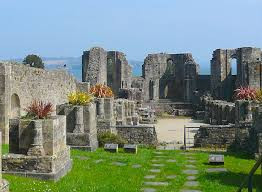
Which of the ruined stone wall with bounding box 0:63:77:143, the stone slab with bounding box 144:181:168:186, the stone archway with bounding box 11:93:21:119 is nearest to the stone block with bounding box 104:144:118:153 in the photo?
the ruined stone wall with bounding box 0:63:77:143

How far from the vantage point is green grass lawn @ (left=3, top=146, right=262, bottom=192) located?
11000mm

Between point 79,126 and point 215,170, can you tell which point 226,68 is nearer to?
point 79,126

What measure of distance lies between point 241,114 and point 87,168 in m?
9.79

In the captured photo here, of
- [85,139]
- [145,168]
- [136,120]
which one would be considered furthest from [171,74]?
[145,168]

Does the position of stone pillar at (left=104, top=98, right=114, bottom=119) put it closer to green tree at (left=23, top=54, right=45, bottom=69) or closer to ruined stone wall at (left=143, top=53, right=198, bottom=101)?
ruined stone wall at (left=143, top=53, right=198, bottom=101)

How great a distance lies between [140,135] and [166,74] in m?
29.1

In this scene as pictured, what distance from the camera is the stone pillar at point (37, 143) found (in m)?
12.0

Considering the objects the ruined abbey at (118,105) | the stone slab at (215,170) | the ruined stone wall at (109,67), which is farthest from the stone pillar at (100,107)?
the ruined stone wall at (109,67)

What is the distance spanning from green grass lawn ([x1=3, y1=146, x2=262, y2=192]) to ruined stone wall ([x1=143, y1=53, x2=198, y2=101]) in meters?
31.7

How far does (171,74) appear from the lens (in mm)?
49844

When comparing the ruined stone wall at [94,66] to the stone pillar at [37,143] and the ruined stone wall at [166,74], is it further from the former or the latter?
the stone pillar at [37,143]

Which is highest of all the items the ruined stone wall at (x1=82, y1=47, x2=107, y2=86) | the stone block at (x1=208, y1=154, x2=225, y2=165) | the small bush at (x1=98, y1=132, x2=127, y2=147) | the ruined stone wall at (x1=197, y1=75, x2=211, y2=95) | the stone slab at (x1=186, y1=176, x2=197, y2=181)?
the ruined stone wall at (x1=82, y1=47, x2=107, y2=86)

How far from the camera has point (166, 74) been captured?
163 ft

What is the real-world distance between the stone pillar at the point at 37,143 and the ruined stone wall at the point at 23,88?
6.89 m
